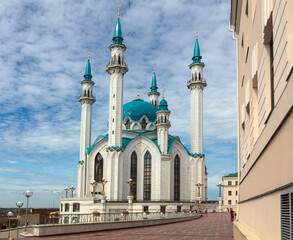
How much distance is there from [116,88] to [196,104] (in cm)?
1398

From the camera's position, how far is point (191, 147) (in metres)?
58.1

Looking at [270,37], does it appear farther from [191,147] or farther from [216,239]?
[191,147]

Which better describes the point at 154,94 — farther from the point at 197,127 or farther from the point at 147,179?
the point at 147,179

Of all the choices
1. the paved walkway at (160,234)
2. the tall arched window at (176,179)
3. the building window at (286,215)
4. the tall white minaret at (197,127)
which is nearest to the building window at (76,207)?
the tall arched window at (176,179)

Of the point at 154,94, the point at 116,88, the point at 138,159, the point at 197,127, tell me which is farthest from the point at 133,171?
the point at 154,94

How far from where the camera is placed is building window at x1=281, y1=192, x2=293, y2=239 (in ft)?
10.4

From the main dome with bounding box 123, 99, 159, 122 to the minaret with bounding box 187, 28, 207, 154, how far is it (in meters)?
9.90

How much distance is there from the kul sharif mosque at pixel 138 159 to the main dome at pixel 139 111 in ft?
13.8

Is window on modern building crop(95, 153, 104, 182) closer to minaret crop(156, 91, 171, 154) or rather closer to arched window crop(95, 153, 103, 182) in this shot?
arched window crop(95, 153, 103, 182)

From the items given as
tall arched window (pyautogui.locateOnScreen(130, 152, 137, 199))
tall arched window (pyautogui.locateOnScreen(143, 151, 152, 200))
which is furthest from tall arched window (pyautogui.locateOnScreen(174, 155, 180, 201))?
tall arched window (pyautogui.locateOnScreen(130, 152, 137, 199))

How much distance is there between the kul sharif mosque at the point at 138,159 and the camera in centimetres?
5159

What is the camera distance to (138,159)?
56656mm

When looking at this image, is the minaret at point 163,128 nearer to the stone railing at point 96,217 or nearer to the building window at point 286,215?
the stone railing at point 96,217

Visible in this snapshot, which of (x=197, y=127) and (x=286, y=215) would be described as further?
(x=197, y=127)
